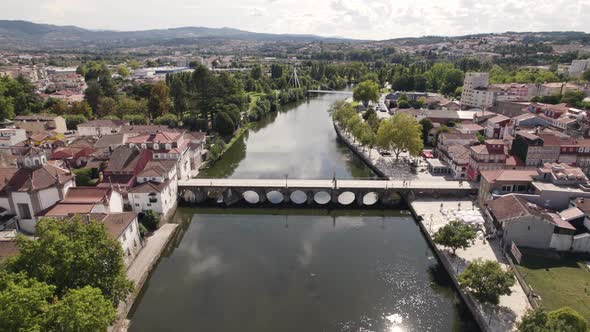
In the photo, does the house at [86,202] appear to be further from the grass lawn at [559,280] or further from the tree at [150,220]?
the grass lawn at [559,280]

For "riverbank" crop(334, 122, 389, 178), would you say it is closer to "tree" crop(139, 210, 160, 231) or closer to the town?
the town

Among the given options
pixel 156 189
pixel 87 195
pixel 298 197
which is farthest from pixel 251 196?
pixel 87 195

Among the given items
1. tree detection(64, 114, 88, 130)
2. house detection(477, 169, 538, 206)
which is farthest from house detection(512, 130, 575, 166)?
tree detection(64, 114, 88, 130)

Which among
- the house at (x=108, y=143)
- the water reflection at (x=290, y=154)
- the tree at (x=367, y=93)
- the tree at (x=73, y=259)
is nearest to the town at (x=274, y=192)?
the tree at (x=73, y=259)

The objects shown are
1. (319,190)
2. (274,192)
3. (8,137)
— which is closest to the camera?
(319,190)

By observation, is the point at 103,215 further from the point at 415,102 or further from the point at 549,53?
the point at 549,53

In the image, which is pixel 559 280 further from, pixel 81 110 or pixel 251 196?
pixel 81 110
